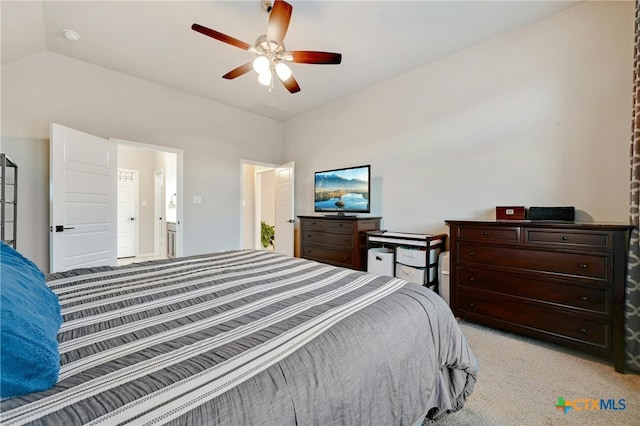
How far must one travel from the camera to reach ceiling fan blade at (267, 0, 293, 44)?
6.03 ft

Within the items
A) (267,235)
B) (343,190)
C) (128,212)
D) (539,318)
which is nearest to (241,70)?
(343,190)

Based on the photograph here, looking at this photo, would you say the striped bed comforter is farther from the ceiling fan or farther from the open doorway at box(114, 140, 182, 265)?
the open doorway at box(114, 140, 182, 265)

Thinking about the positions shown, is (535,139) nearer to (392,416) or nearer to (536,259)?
(536,259)

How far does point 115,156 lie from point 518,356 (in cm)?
485

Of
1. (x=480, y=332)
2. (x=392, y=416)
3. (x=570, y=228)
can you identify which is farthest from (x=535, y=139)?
→ (x=392, y=416)

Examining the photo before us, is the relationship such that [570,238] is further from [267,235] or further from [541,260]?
[267,235]

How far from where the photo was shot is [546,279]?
210 centimetres

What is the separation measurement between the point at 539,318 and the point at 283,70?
9.84ft

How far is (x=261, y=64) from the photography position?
2205 mm

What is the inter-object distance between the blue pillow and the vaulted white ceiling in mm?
2587

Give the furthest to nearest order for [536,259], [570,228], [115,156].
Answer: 1. [115,156]
2. [536,259]
3. [570,228]

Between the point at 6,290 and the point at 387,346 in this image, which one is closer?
the point at 6,290

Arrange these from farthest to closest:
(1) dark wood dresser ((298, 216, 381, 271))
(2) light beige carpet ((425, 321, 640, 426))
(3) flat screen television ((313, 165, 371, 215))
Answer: (3) flat screen television ((313, 165, 371, 215)) < (1) dark wood dresser ((298, 216, 381, 271)) < (2) light beige carpet ((425, 321, 640, 426))

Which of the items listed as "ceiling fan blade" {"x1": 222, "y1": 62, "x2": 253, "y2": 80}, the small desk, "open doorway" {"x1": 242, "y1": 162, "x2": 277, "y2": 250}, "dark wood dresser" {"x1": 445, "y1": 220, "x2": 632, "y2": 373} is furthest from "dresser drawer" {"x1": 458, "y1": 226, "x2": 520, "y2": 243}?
"open doorway" {"x1": 242, "y1": 162, "x2": 277, "y2": 250}
